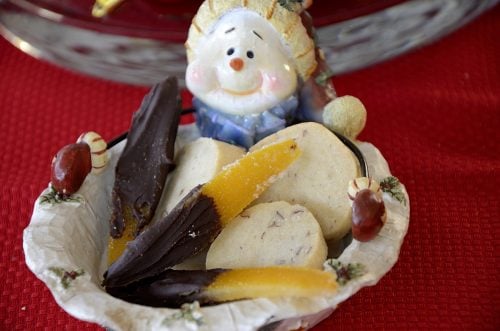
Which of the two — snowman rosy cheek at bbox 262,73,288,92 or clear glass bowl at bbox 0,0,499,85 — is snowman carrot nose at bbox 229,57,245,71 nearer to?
snowman rosy cheek at bbox 262,73,288,92

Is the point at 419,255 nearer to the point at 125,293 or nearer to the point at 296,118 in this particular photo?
the point at 296,118

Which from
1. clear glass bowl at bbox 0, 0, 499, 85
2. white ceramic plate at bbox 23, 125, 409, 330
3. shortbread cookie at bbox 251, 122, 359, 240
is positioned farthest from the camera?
clear glass bowl at bbox 0, 0, 499, 85

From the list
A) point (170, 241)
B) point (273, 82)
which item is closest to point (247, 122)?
point (273, 82)

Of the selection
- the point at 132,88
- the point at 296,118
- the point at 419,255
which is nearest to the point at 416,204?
the point at 419,255

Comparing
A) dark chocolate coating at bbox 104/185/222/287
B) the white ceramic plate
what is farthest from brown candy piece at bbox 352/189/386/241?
dark chocolate coating at bbox 104/185/222/287

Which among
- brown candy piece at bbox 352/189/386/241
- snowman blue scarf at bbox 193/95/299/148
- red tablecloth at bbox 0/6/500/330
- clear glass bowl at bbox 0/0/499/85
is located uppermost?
brown candy piece at bbox 352/189/386/241

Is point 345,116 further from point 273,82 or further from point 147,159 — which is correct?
point 147,159

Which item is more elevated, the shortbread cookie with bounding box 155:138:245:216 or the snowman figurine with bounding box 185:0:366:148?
the snowman figurine with bounding box 185:0:366:148

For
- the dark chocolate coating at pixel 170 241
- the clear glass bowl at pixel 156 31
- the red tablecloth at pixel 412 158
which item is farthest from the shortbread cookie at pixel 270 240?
the clear glass bowl at pixel 156 31
